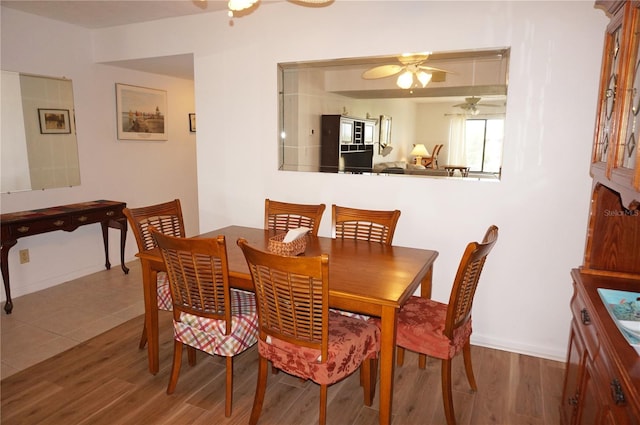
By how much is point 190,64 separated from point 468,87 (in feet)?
9.03

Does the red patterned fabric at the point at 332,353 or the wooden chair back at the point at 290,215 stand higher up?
the wooden chair back at the point at 290,215

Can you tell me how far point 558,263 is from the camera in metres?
A: 2.75

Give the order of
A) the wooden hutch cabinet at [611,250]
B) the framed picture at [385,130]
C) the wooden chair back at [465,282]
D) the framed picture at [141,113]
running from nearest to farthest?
the wooden hutch cabinet at [611,250] → the wooden chair back at [465,282] → the framed picture at [385,130] → the framed picture at [141,113]

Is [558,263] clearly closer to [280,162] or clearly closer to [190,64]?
[280,162]

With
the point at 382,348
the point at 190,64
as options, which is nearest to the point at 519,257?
the point at 382,348

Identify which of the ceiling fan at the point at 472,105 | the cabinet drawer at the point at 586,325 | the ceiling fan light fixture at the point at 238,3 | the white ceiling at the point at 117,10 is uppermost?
the white ceiling at the point at 117,10

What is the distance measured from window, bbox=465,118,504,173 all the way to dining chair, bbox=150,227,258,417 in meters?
1.78

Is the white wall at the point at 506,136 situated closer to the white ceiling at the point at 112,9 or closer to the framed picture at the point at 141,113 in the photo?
the white ceiling at the point at 112,9

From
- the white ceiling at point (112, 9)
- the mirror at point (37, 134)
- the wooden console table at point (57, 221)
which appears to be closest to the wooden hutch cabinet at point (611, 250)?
the white ceiling at point (112, 9)

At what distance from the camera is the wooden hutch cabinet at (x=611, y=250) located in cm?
129

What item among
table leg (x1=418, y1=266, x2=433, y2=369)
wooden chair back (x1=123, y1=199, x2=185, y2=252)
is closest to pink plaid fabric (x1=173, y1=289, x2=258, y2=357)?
wooden chair back (x1=123, y1=199, x2=185, y2=252)

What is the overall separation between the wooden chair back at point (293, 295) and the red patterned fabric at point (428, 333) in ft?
1.76

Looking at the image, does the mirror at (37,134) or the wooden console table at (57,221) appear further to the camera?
the mirror at (37,134)

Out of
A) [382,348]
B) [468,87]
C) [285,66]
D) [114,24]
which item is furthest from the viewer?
[114,24]
